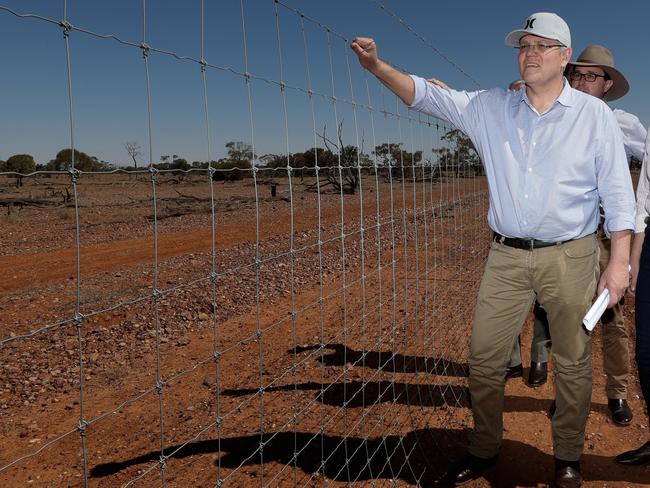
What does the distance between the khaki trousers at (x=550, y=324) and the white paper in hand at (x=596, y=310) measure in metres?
0.09

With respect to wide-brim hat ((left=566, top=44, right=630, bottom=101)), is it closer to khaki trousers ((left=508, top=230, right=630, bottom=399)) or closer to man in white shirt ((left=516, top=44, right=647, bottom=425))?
man in white shirt ((left=516, top=44, right=647, bottom=425))

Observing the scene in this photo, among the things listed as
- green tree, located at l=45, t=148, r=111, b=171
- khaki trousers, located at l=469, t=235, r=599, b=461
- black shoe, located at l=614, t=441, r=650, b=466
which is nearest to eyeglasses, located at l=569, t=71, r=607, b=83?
khaki trousers, located at l=469, t=235, r=599, b=461

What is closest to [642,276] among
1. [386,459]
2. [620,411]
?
[620,411]

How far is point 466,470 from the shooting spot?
2689 mm

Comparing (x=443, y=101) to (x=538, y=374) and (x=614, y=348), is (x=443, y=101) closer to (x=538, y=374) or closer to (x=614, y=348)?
(x=614, y=348)

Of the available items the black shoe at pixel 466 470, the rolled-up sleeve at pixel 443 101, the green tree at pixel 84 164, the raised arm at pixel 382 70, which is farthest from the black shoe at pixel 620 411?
the green tree at pixel 84 164

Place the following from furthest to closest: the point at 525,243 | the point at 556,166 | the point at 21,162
A: the point at 21,162 → the point at 525,243 → the point at 556,166

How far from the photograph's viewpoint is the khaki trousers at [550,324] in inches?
97.7

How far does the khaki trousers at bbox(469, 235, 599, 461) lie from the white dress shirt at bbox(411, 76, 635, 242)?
11 centimetres

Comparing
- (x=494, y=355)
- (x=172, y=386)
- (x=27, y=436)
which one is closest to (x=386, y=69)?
(x=494, y=355)

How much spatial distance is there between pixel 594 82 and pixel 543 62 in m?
1.22

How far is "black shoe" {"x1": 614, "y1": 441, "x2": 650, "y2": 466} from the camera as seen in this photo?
9.49ft

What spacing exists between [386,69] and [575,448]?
6.15 ft

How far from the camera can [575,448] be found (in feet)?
8.44
